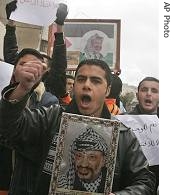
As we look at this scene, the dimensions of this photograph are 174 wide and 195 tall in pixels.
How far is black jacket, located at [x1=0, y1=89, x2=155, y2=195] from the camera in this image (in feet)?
5.25

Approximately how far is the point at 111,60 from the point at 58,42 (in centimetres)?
24

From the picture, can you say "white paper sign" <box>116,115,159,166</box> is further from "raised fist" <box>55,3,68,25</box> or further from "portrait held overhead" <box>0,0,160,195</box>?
"raised fist" <box>55,3,68,25</box>

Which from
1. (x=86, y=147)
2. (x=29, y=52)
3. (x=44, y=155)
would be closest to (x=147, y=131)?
(x=86, y=147)

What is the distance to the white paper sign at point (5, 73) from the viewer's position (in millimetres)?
1601

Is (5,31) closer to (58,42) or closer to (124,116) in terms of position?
(58,42)

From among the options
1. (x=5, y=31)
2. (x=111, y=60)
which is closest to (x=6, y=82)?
(x=5, y=31)

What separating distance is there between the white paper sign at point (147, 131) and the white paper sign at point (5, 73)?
0.49 meters

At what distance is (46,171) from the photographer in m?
1.60

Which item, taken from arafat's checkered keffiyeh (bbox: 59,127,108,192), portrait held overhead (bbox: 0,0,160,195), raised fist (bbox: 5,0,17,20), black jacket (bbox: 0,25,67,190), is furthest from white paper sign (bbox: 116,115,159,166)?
raised fist (bbox: 5,0,17,20)

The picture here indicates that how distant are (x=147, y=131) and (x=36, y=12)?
705 mm

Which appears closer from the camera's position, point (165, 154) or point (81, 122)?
point (165, 154)

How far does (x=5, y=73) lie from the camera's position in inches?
63.4

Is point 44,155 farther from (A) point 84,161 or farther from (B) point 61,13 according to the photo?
(B) point 61,13

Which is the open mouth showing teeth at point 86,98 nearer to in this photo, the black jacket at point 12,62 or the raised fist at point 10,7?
the black jacket at point 12,62
